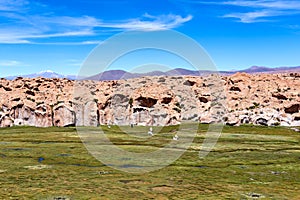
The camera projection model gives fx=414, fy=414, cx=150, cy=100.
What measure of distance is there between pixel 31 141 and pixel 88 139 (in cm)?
1068

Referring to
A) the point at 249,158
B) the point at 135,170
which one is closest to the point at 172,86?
the point at 249,158

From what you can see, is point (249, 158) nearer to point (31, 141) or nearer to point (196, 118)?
point (31, 141)

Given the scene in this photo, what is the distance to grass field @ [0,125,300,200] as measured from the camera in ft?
127

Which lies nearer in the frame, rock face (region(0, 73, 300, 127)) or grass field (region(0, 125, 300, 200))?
grass field (region(0, 125, 300, 200))

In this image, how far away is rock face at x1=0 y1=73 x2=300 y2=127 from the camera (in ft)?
357

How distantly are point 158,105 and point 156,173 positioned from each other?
64.2 meters

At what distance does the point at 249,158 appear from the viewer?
5881 centimetres

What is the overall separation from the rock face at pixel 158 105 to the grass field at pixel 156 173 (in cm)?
3116

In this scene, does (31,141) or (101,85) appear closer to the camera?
(31,141)

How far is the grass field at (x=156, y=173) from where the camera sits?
38.8 m

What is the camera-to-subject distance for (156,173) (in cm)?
4828

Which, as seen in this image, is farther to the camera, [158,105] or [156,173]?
[158,105]

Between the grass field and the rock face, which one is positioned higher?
the rock face

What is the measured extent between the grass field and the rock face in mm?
31156
